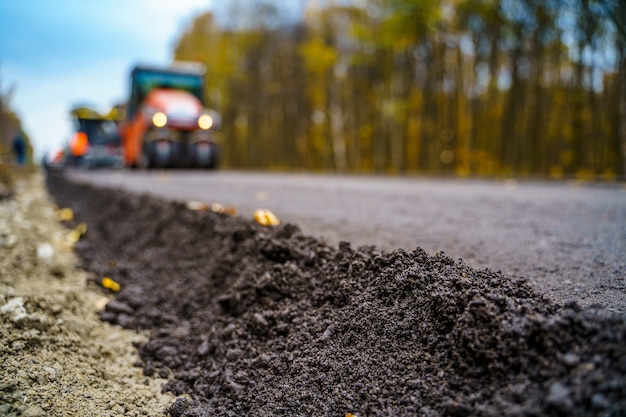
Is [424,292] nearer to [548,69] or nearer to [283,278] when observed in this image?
[283,278]

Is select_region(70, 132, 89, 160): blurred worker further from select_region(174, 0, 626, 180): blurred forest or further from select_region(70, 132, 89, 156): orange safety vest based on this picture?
select_region(174, 0, 626, 180): blurred forest

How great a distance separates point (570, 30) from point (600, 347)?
1724 centimetres

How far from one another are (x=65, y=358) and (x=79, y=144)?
1668 centimetres

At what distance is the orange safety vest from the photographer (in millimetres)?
16672

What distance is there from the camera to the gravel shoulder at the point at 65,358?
180cm

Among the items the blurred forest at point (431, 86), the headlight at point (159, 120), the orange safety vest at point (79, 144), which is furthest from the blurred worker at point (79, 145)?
the headlight at point (159, 120)

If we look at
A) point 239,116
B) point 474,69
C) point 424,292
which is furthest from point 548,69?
point 424,292

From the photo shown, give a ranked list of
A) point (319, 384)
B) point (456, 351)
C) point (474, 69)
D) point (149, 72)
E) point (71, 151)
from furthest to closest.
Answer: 1. point (474, 69)
2. point (71, 151)
3. point (149, 72)
4. point (319, 384)
5. point (456, 351)

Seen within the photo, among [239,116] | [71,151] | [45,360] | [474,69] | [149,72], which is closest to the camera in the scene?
[45,360]

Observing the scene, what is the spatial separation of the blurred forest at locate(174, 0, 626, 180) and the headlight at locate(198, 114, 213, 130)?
4.93 meters

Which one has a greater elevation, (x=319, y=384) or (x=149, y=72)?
(x=149, y=72)

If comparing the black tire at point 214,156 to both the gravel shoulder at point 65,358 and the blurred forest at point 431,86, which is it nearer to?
the blurred forest at point 431,86

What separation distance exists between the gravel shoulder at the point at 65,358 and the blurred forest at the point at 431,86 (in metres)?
9.30

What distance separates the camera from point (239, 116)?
30391 millimetres
